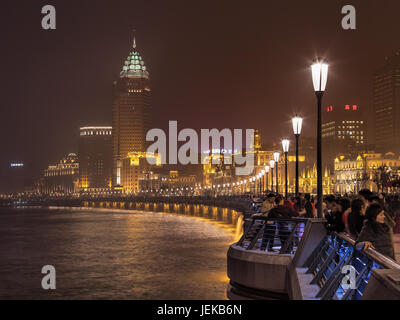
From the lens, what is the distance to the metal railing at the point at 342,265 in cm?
791

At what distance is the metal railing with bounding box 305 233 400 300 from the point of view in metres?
7.91

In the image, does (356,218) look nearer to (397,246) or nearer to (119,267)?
(397,246)

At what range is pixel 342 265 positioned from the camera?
971 centimetres

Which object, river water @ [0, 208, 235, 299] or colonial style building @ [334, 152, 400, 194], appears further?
colonial style building @ [334, 152, 400, 194]

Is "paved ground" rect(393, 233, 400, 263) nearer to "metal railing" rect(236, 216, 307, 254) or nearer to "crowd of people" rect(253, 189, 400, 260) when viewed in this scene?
"crowd of people" rect(253, 189, 400, 260)

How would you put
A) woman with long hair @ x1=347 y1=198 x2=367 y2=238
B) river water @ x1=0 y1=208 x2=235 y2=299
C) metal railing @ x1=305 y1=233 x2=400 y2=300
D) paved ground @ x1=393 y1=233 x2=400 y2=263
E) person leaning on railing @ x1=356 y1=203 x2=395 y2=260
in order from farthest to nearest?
1. river water @ x1=0 y1=208 x2=235 y2=299
2. paved ground @ x1=393 y1=233 x2=400 y2=263
3. woman with long hair @ x1=347 y1=198 x2=367 y2=238
4. person leaning on railing @ x1=356 y1=203 x2=395 y2=260
5. metal railing @ x1=305 y1=233 x2=400 y2=300

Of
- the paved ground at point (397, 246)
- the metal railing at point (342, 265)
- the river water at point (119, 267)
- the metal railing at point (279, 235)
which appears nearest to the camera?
the metal railing at point (342, 265)

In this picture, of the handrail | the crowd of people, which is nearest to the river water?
the crowd of people

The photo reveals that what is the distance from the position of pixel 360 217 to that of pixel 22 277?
81.0 feet

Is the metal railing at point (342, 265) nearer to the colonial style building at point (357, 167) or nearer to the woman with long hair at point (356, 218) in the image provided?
the woman with long hair at point (356, 218)

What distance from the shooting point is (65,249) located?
47.8 metres

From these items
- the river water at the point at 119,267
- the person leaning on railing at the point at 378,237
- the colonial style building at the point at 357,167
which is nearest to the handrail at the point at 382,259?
the person leaning on railing at the point at 378,237
